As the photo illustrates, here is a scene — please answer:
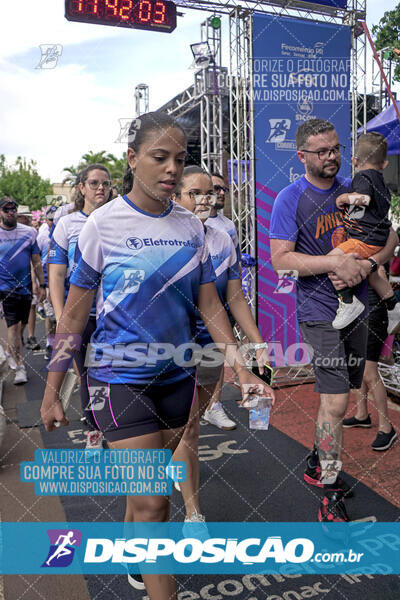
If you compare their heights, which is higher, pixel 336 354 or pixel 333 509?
pixel 336 354

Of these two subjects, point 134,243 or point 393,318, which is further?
point 393,318

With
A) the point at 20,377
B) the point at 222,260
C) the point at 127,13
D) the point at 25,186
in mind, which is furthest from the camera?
the point at 25,186

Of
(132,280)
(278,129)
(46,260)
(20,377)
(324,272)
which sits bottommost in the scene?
(20,377)

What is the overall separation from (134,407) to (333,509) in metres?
1.48

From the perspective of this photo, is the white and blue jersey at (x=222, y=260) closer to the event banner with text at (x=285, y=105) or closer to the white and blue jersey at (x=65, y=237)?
the white and blue jersey at (x=65, y=237)

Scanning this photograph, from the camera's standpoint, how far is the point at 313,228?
10.0 ft

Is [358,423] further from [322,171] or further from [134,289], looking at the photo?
[134,289]

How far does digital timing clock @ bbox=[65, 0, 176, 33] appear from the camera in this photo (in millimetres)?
5484

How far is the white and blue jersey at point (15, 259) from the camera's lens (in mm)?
6602

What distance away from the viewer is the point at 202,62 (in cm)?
710

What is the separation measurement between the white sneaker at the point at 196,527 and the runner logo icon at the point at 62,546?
580mm

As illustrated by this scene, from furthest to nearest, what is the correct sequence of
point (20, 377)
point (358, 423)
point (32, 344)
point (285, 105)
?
point (32, 344)
point (20, 377)
point (285, 105)
point (358, 423)

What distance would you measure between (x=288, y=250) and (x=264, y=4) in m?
A: 4.05

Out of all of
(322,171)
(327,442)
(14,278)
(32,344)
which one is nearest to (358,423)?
(327,442)
